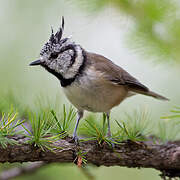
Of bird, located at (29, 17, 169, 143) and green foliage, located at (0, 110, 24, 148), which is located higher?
bird, located at (29, 17, 169, 143)

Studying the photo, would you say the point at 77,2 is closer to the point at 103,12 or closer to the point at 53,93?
the point at 103,12

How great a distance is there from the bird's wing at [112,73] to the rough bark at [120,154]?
79 centimetres

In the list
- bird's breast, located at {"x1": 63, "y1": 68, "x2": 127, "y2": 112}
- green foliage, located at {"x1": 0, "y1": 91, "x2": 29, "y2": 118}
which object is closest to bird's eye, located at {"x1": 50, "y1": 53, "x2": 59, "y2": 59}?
bird's breast, located at {"x1": 63, "y1": 68, "x2": 127, "y2": 112}

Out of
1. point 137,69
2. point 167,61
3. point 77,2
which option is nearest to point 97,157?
point 167,61

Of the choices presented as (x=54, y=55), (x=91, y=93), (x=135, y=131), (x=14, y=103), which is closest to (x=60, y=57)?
(x=54, y=55)

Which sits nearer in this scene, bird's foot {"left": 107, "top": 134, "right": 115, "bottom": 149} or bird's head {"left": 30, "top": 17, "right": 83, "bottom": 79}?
bird's foot {"left": 107, "top": 134, "right": 115, "bottom": 149}

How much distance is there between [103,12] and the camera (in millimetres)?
2412

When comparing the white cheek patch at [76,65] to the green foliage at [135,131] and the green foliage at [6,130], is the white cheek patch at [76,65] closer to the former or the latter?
the green foliage at [135,131]

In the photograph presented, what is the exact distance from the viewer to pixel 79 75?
254cm

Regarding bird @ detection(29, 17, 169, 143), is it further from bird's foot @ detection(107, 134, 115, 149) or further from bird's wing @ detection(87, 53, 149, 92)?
bird's foot @ detection(107, 134, 115, 149)

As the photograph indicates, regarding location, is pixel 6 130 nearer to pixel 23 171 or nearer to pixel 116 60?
pixel 23 171

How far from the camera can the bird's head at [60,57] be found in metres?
2.43

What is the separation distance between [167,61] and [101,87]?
0.59 metres

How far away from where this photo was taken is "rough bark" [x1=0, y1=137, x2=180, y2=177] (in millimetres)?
1842
